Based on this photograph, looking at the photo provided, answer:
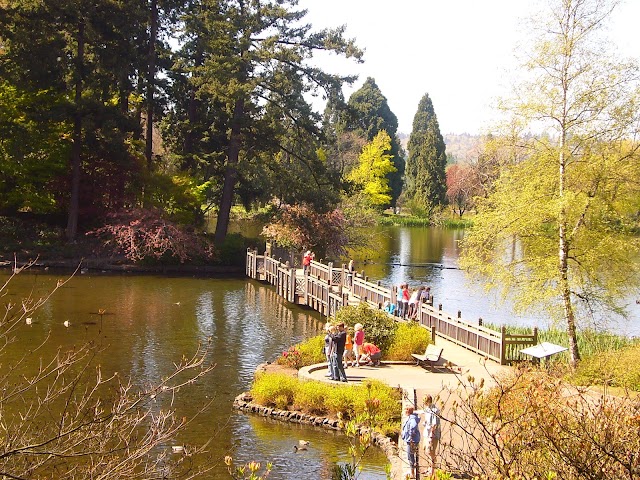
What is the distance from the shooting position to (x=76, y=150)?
133 feet

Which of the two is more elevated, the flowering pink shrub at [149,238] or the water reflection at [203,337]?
the flowering pink shrub at [149,238]

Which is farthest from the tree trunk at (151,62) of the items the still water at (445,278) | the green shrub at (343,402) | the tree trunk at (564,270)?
the green shrub at (343,402)

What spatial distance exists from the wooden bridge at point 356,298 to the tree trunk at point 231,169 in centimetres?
434

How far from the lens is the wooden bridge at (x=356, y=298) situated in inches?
765

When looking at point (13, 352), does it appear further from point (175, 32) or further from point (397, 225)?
point (397, 225)

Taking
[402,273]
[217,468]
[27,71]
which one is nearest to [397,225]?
[402,273]

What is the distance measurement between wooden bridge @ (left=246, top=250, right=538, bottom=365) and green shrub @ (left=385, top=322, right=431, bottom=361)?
117cm

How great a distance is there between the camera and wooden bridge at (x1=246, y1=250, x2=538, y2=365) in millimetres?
19422

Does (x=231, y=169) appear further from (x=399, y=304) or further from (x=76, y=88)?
(x=399, y=304)

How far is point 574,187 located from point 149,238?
2630 cm

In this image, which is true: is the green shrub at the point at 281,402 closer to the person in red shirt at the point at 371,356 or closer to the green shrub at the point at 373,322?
the person in red shirt at the point at 371,356

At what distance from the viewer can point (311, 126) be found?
4191 centimetres

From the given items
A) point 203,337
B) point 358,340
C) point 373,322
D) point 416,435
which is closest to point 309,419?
point 358,340

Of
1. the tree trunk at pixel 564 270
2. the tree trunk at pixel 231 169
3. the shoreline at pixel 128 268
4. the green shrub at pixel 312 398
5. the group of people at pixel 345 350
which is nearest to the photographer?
the green shrub at pixel 312 398
